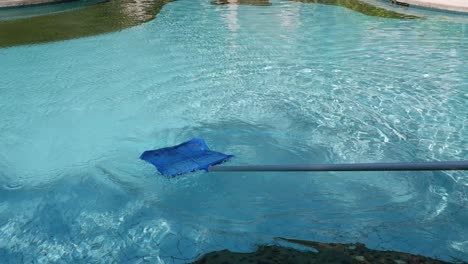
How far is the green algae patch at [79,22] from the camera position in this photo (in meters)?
9.86

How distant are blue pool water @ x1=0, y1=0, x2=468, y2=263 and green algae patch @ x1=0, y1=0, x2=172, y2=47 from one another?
0.86m

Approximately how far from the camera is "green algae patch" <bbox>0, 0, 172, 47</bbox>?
986 centimetres

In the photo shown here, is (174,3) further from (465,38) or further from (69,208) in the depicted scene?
(69,208)

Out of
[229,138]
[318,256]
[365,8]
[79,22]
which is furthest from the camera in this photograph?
[365,8]

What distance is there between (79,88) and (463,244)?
18.6ft

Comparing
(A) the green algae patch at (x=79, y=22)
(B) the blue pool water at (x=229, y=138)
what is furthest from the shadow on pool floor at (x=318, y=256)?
(A) the green algae patch at (x=79, y=22)

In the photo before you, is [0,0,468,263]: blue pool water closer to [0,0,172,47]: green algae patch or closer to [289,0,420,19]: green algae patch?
[0,0,172,47]: green algae patch

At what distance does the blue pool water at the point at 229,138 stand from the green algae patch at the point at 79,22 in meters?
0.86

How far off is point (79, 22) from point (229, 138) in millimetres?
7910

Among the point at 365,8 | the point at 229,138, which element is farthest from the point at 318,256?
the point at 365,8

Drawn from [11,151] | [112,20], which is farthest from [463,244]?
[112,20]

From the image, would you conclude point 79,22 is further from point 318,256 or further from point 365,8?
point 318,256

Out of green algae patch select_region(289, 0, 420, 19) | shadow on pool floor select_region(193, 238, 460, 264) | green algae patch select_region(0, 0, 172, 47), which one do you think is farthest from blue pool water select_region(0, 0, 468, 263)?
green algae patch select_region(289, 0, 420, 19)

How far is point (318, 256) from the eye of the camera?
319 cm
